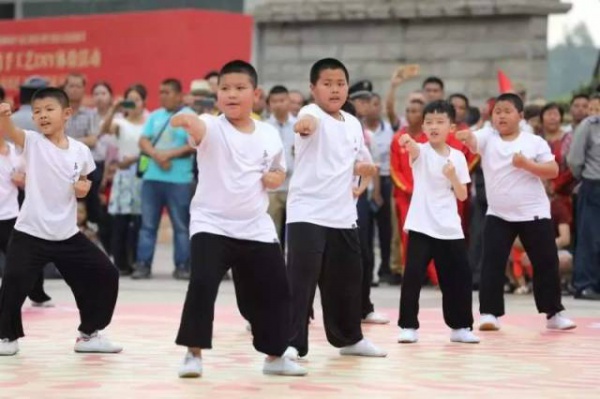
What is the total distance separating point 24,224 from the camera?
10648 mm

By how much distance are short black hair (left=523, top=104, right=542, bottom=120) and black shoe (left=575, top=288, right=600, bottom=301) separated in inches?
81.5

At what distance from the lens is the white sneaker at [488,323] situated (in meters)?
12.8

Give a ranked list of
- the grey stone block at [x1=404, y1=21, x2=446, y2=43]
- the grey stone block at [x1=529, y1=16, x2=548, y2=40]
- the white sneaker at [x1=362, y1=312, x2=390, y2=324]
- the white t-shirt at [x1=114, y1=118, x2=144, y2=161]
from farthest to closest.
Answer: the grey stone block at [x1=404, y1=21, x2=446, y2=43] → the grey stone block at [x1=529, y1=16, x2=548, y2=40] → the white t-shirt at [x1=114, y1=118, x2=144, y2=161] → the white sneaker at [x1=362, y1=312, x2=390, y2=324]

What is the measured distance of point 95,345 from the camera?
1070 centimetres

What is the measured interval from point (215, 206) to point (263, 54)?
14.0 meters

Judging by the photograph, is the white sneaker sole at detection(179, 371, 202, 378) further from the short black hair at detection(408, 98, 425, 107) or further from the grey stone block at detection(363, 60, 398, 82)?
the grey stone block at detection(363, 60, 398, 82)

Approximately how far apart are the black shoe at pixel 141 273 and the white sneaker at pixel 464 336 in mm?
6688

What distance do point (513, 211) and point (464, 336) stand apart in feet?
4.74

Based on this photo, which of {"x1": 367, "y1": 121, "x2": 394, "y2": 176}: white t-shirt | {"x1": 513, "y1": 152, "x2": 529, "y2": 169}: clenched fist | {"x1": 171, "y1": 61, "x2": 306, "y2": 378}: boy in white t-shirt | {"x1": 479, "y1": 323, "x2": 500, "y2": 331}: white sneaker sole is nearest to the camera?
{"x1": 171, "y1": 61, "x2": 306, "y2": 378}: boy in white t-shirt

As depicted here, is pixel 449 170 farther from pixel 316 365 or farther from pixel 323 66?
pixel 316 365

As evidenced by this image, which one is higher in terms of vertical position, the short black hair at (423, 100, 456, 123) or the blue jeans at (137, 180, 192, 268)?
the short black hair at (423, 100, 456, 123)

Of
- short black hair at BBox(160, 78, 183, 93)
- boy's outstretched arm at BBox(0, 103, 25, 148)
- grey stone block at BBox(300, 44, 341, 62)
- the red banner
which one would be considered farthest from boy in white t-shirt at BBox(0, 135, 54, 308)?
grey stone block at BBox(300, 44, 341, 62)

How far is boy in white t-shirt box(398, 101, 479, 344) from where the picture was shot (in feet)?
39.0

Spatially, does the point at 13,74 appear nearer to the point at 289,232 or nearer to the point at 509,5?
the point at 509,5
